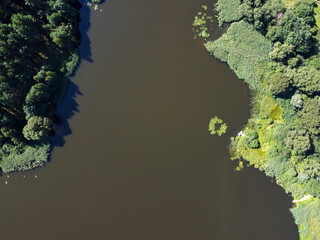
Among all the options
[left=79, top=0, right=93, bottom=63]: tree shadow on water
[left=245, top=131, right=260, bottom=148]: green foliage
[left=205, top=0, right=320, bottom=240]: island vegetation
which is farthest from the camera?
[left=245, top=131, right=260, bottom=148]: green foliage

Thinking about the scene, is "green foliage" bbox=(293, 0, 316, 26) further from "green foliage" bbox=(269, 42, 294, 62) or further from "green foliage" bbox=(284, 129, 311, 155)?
"green foliage" bbox=(284, 129, 311, 155)

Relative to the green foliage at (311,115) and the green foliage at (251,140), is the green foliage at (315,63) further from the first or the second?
the green foliage at (251,140)

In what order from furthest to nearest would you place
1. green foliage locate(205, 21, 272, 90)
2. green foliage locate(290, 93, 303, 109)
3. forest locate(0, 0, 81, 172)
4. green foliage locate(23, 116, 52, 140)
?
green foliage locate(205, 21, 272, 90) → green foliage locate(290, 93, 303, 109) → green foliage locate(23, 116, 52, 140) → forest locate(0, 0, 81, 172)

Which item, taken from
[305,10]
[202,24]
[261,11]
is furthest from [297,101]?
[202,24]

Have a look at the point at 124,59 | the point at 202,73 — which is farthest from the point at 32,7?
the point at 202,73

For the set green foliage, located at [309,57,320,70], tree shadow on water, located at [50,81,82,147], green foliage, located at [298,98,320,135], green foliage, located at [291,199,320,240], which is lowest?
green foliage, located at [291,199,320,240]

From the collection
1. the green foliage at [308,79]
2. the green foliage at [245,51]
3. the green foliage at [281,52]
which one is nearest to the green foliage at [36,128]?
the green foliage at [245,51]

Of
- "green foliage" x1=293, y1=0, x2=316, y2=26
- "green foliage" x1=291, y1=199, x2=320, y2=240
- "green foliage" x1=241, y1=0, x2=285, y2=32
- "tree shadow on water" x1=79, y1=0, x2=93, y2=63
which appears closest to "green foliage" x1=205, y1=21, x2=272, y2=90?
"green foliage" x1=241, y1=0, x2=285, y2=32
